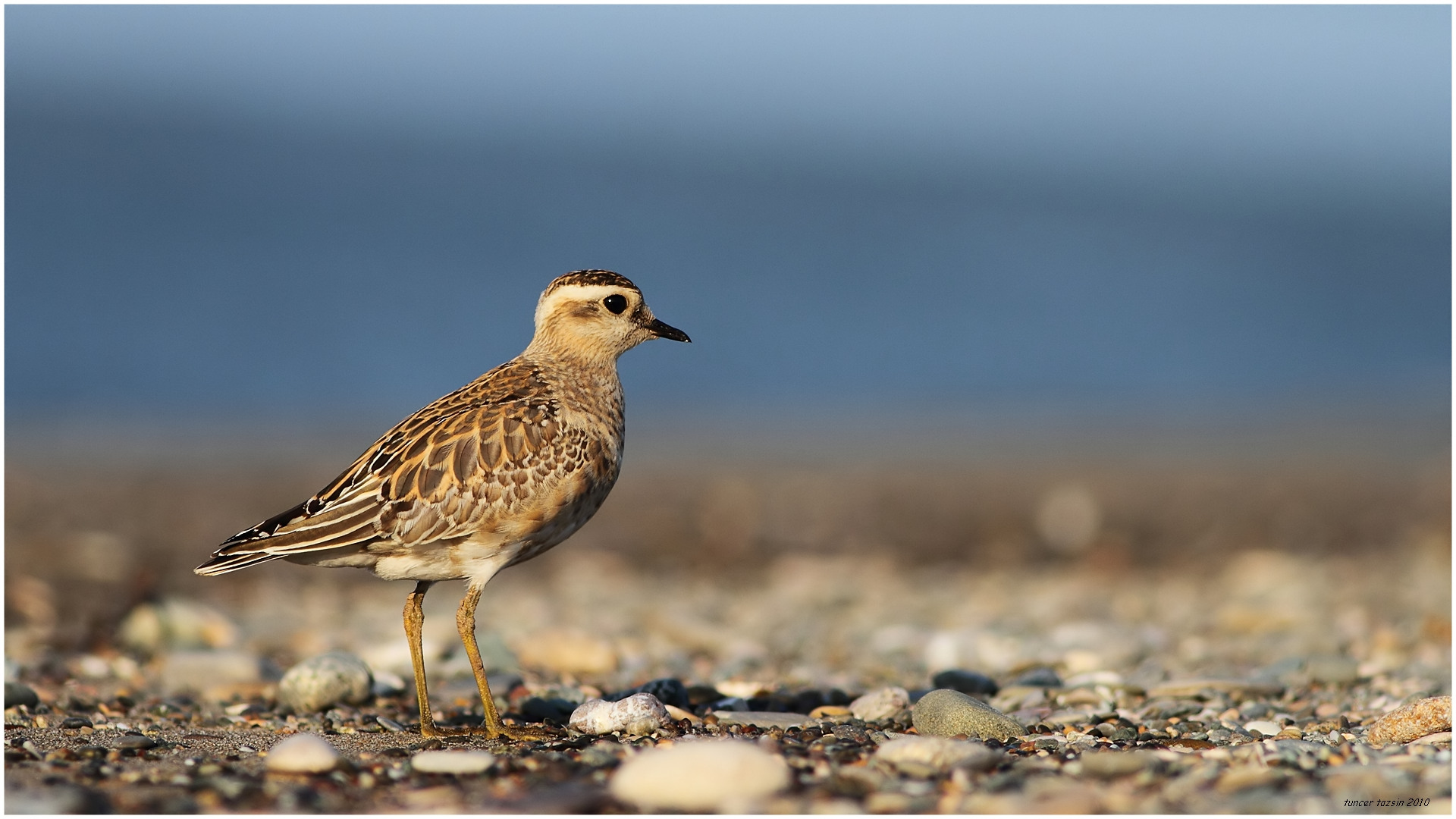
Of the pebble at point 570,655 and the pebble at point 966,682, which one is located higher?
the pebble at point 570,655

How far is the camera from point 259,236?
42156mm

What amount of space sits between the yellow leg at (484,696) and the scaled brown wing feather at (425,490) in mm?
415

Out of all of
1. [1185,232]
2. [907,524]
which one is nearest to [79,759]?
[907,524]

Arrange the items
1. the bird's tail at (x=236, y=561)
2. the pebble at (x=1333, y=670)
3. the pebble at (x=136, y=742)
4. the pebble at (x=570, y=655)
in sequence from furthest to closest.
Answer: the pebble at (x=570, y=655) → the pebble at (x=1333, y=670) → the bird's tail at (x=236, y=561) → the pebble at (x=136, y=742)

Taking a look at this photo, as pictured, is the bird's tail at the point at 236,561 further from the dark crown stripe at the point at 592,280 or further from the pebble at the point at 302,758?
the dark crown stripe at the point at 592,280

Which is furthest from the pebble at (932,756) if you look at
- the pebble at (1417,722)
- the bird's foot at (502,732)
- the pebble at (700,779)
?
the pebble at (1417,722)

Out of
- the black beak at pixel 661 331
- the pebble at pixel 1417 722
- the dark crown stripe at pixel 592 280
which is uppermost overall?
the dark crown stripe at pixel 592 280

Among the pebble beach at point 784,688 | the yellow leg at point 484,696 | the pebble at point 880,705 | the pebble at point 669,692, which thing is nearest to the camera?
the pebble beach at point 784,688

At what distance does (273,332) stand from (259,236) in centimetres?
837

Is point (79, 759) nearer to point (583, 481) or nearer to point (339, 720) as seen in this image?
point (339, 720)

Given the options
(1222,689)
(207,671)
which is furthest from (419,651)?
(1222,689)

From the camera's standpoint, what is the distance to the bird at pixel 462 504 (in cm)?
679

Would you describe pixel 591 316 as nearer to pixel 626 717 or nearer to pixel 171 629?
pixel 626 717

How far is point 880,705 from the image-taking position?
24.3 feet
